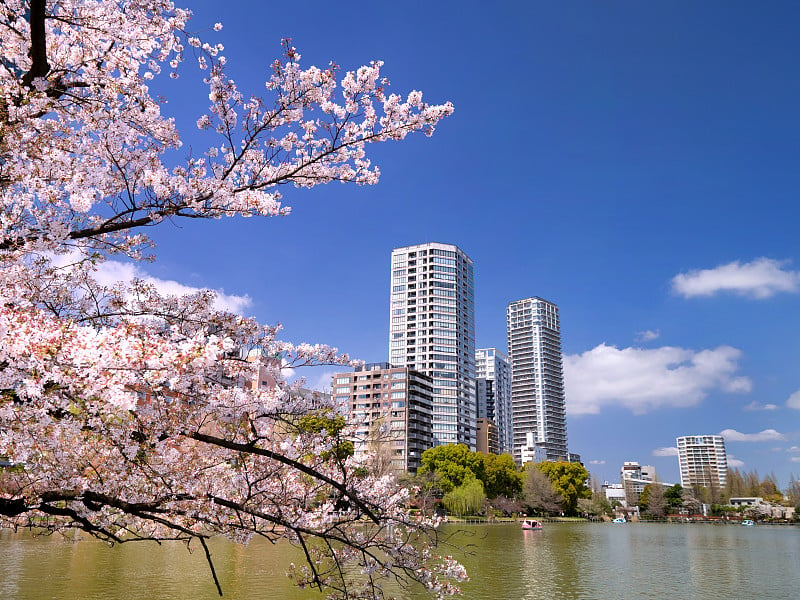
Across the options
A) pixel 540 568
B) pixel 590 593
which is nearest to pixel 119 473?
pixel 590 593

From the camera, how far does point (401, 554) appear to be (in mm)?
5902

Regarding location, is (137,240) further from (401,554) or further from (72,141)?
(401,554)

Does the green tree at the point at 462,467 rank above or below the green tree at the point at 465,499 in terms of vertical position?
above

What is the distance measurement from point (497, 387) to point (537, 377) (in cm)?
1268

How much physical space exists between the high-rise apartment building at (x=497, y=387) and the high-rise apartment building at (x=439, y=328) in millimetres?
35748

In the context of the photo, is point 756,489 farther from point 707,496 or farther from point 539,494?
point 539,494

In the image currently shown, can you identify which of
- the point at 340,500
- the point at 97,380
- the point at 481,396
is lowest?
the point at 340,500

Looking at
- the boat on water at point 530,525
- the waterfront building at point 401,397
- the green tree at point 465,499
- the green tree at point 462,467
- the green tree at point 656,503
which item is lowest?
the green tree at point 656,503

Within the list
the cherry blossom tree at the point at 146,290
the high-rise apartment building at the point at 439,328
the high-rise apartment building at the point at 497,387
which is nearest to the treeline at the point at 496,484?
the high-rise apartment building at the point at 439,328

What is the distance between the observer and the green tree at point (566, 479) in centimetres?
8606

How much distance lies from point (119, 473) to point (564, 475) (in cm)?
9032

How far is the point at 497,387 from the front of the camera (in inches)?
6147

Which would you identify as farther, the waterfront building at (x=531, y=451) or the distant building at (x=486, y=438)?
the waterfront building at (x=531, y=451)

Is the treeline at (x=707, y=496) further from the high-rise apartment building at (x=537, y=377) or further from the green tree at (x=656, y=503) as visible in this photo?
the high-rise apartment building at (x=537, y=377)
